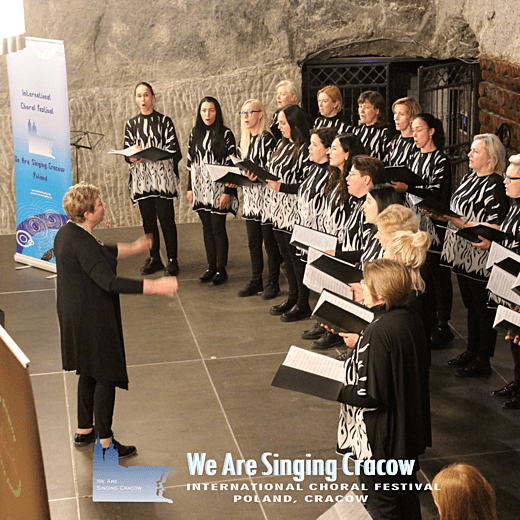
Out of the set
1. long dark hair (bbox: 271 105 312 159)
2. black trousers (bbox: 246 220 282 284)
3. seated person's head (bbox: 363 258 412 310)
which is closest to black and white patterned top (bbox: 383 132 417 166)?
long dark hair (bbox: 271 105 312 159)

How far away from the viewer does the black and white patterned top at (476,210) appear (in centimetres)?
486

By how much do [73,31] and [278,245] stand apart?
4115mm

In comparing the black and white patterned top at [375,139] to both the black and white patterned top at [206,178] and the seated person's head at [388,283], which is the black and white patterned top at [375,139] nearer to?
the black and white patterned top at [206,178]

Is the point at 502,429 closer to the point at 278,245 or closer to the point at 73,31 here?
the point at 278,245

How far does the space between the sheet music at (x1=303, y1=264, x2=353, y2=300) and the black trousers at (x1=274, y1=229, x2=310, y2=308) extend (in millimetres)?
1689

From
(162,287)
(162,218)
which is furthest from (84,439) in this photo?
(162,218)

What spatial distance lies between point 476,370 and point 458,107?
15.8 ft

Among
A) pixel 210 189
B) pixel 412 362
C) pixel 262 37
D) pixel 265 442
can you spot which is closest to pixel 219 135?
pixel 210 189

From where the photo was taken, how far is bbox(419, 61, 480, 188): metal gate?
879cm

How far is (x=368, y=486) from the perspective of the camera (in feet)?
10.4

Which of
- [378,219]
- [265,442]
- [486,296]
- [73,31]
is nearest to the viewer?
[378,219]

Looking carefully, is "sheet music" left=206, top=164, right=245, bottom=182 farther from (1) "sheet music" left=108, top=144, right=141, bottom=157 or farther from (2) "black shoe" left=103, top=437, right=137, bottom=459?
(2) "black shoe" left=103, top=437, right=137, bottom=459

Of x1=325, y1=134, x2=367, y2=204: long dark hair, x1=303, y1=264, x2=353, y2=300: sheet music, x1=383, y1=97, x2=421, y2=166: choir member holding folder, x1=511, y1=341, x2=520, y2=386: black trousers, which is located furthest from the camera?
x1=383, y1=97, x2=421, y2=166: choir member holding folder

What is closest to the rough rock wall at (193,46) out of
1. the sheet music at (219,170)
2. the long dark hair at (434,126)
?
the sheet music at (219,170)
